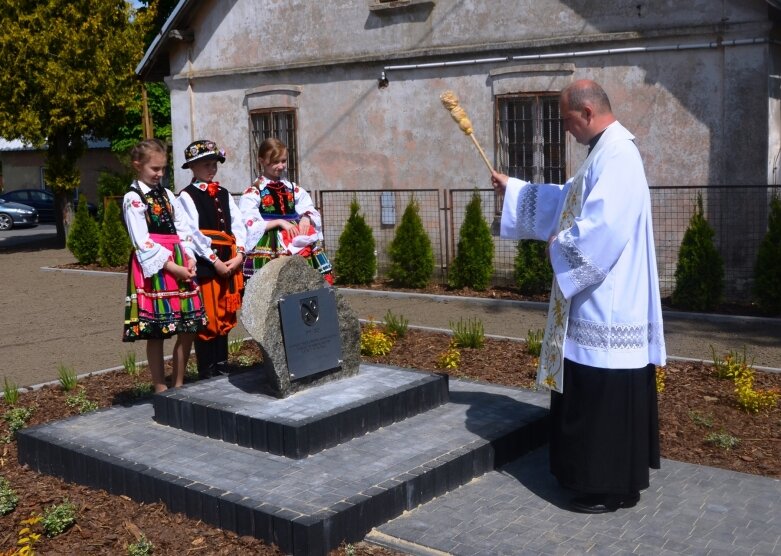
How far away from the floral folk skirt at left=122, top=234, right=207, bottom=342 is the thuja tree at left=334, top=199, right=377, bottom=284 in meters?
7.83

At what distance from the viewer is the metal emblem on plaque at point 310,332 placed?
21.1 ft

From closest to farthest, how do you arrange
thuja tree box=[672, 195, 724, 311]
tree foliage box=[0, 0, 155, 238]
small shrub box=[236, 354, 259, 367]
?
small shrub box=[236, 354, 259, 367] → thuja tree box=[672, 195, 724, 311] → tree foliage box=[0, 0, 155, 238]

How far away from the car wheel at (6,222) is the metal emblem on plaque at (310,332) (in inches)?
1176

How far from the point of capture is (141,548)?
16.0ft

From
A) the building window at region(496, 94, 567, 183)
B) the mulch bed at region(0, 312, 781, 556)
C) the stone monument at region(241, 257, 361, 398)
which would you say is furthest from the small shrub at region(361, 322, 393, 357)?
the building window at region(496, 94, 567, 183)

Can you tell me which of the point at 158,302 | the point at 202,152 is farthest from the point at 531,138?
the point at 158,302

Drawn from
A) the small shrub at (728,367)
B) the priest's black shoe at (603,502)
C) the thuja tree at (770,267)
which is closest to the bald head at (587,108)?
the priest's black shoe at (603,502)

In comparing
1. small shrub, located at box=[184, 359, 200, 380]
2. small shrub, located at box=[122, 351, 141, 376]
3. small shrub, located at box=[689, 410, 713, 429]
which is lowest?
small shrub, located at box=[689, 410, 713, 429]

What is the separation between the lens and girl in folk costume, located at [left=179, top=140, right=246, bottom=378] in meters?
7.12

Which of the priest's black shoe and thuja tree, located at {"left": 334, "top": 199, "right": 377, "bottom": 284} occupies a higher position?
thuja tree, located at {"left": 334, "top": 199, "right": 377, "bottom": 284}

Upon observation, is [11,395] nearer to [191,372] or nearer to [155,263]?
[191,372]

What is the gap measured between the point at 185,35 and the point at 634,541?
1503 cm

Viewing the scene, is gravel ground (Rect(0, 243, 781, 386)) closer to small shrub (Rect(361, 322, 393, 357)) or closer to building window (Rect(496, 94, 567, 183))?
small shrub (Rect(361, 322, 393, 357))

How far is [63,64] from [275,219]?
1437cm
